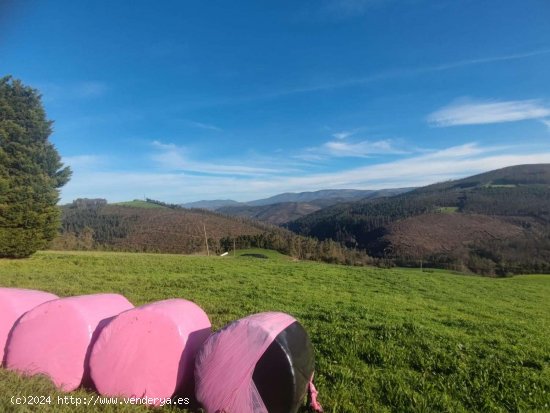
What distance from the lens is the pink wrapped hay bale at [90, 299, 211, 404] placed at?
434 centimetres

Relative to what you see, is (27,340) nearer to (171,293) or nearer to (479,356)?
(479,356)

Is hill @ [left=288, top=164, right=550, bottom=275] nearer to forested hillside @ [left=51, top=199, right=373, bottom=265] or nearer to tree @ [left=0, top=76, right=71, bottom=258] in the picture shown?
forested hillside @ [left=51, top=199, right=373, bottom=265]

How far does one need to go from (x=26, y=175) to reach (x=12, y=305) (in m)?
29.2

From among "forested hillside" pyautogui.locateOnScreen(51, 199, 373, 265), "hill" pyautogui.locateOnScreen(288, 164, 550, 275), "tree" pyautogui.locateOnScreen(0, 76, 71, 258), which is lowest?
"hill" pyautogui.locateOnScreen(288, 164, 550, 275)

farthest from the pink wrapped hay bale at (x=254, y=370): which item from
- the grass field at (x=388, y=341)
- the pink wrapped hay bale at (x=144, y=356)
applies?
the grass field at (x=388, y=341)

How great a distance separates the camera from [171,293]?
12906 mm

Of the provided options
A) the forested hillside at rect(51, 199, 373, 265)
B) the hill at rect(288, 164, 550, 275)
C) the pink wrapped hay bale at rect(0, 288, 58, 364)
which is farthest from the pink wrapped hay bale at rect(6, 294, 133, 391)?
the hill at rect(288, 164, 550, 275)

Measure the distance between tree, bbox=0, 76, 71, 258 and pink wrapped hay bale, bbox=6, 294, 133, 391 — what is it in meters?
24.3

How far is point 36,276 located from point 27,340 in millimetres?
13685

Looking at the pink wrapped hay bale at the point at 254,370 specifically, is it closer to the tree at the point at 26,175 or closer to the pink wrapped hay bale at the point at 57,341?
the pink wrapped hay bale at the point at 57,341

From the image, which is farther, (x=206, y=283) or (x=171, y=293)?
(x=206, y=283)

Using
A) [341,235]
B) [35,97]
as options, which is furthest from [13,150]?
[341,235]

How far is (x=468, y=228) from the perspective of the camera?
418 feet

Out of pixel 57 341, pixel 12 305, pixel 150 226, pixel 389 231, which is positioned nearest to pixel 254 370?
pixel 57 341
